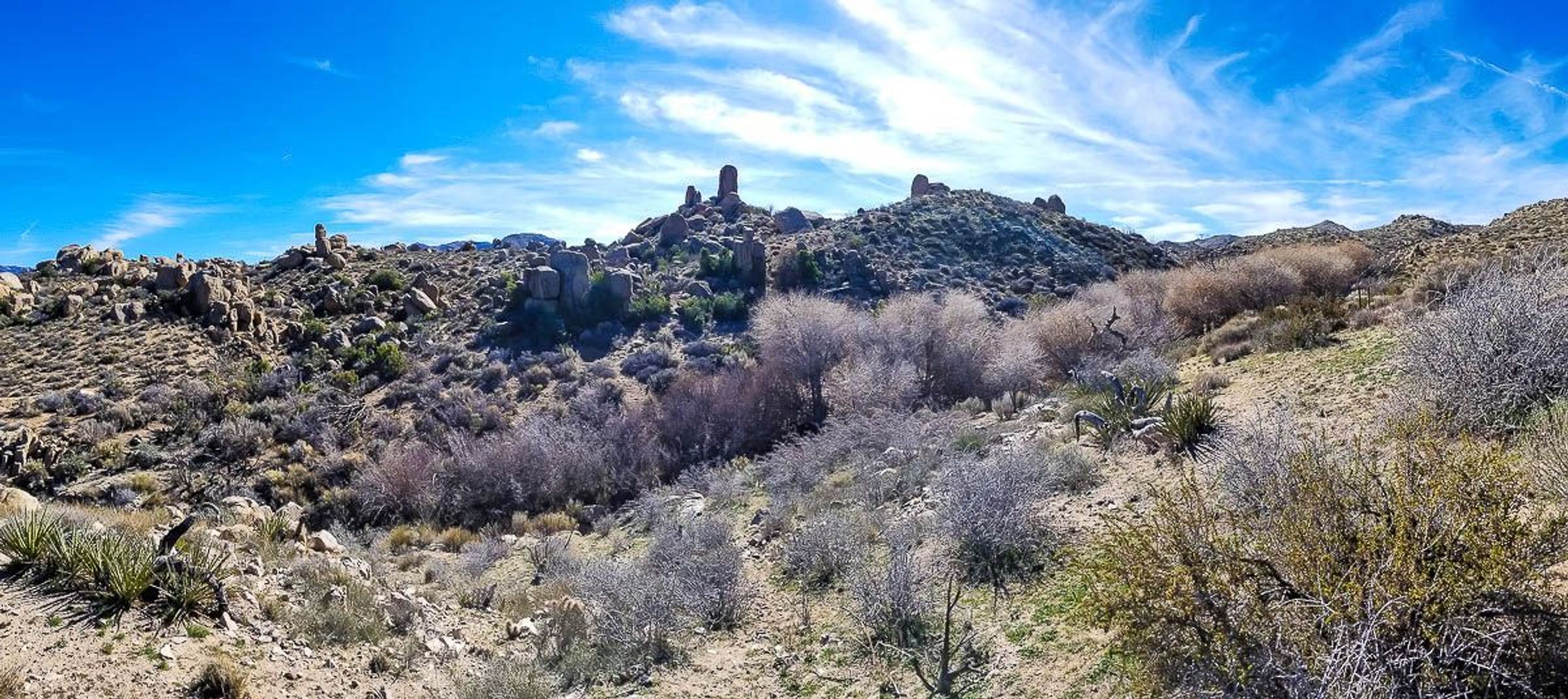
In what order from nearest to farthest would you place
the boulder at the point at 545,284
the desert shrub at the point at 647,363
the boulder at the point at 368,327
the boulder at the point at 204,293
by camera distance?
1. the desert shrub at the point at 647,363
2. the boulder at the point at 204,293
3. the boulder at the point at 368,327
4. the boulder at the point at 545,284

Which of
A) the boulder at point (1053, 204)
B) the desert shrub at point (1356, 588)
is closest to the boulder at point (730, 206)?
the boulder at point (1053, 204)

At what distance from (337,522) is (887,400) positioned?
516 inches

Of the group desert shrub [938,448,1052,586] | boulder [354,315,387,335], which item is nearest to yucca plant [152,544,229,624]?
desert shrub [938,448,1052,586]

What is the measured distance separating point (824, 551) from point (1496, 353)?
6.81 metres

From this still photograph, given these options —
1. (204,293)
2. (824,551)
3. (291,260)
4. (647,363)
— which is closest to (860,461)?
(824,551)

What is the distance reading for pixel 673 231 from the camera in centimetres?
4122

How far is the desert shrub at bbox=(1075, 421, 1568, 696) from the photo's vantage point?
10.4 feet

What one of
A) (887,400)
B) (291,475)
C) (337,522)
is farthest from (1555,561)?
(291,475)

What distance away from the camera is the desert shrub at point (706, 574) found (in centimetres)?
812

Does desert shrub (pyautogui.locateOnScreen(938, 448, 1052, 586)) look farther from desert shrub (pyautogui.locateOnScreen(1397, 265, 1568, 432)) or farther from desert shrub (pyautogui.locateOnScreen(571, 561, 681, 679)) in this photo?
desert shrub (pyautogui.locateOnScreen(1397, 265, 1568, 432))

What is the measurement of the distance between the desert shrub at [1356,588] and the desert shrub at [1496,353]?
9.75 ft

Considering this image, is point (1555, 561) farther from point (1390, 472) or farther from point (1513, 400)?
point (1513, 400)

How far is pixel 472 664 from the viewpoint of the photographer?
7.54 meters

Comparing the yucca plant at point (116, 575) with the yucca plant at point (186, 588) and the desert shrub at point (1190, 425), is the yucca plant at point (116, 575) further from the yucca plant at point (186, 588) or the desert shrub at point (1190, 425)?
the desert shrub at point (1190, 425)
